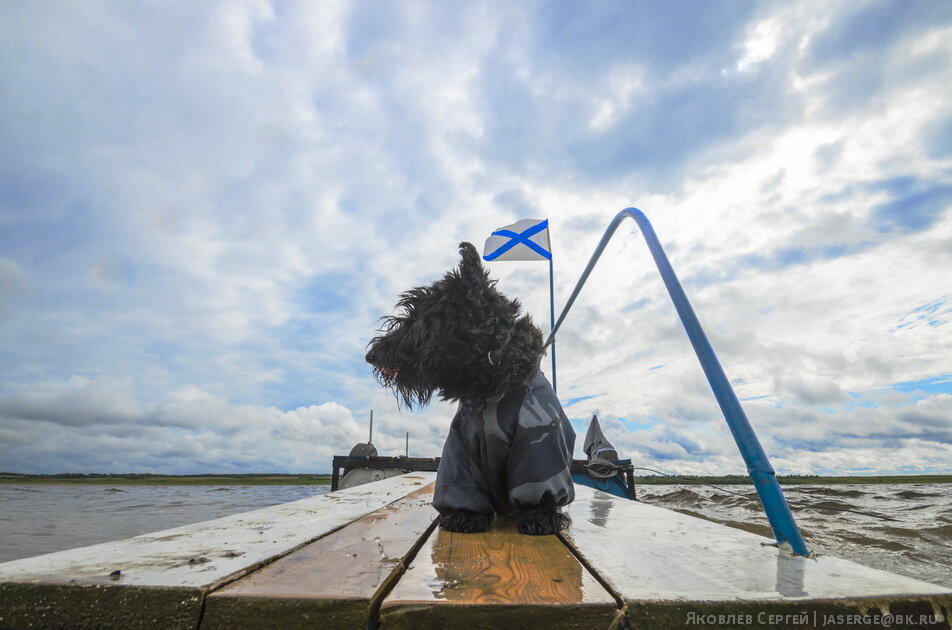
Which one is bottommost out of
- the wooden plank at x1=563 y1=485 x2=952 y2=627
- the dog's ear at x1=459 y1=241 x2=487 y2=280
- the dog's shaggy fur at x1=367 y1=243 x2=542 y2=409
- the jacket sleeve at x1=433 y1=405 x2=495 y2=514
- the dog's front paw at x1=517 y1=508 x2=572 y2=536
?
the wooden plank at x1=563 y1=485 x2=952 y2=627

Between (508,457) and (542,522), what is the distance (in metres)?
0.41

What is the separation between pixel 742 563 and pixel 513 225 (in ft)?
31.0

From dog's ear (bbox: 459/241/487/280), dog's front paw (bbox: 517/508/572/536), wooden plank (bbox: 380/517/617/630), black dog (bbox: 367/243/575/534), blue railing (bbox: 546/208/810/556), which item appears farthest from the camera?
dog's ear (bbox: 459/241/487/280)

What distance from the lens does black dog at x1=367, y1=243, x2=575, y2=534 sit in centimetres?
233

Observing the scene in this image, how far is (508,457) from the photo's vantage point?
2.42 meters

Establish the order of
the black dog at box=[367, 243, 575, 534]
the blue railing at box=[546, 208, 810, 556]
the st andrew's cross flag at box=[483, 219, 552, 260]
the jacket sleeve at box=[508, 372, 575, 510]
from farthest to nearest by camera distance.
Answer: the st andrew's cross flag at box=[483, 219, 552, 260], the black dog at box=[367, 243, 575, 534], the jacket sleeve at box=[508, 372, 575, 510], the blue railing at box=[546, 208, 810, 556]

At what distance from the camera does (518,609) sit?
990mm

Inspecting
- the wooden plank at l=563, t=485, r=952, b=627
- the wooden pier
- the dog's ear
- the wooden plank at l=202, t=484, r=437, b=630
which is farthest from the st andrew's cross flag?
the wooden plank at l=202, t=484, r=437, b=630

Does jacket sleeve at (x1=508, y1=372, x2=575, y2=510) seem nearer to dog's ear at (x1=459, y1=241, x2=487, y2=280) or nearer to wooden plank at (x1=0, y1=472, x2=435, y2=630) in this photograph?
dog's ear at (x1=459, y1=241, x2=487, y2=280)

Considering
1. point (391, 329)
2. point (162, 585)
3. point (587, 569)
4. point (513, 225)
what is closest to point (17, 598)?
point (162, 585)

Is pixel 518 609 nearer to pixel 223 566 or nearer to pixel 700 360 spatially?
pixel 223 566

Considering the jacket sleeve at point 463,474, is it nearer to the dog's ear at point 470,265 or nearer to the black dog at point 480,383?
the black dog at point 480,383

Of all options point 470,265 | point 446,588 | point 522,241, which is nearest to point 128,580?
point 446,588

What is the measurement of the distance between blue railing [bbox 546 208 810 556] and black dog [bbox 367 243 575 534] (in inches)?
31.4
